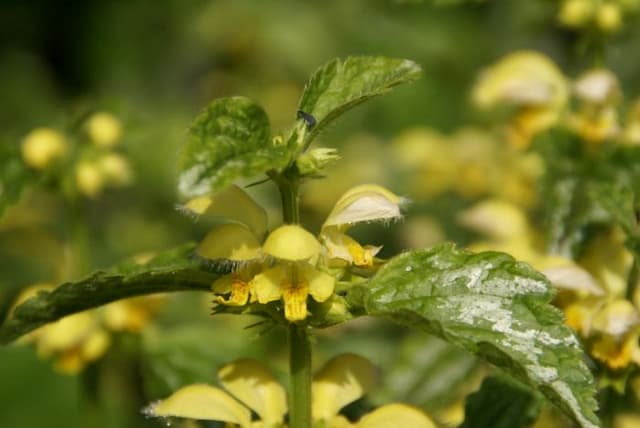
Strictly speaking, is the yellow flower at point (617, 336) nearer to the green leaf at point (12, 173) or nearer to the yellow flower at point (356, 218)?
the yellow flower at point (356, 218)

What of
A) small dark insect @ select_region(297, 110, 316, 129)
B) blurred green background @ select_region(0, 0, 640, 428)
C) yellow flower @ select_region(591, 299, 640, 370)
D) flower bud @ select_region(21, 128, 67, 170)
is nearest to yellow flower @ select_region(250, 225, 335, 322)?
small dark insect @ select_region(297, 110, 316, 129)

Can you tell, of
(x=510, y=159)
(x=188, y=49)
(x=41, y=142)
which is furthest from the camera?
(x=188, y=49)

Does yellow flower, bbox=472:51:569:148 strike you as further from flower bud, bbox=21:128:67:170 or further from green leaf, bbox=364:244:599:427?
green leaf, bbox=364:244:599:427

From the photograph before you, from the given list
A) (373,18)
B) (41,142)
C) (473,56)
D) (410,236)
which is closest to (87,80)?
(373,18)

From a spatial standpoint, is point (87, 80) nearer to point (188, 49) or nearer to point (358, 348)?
point (188, 49)

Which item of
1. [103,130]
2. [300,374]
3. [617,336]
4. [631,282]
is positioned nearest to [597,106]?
[631,282]

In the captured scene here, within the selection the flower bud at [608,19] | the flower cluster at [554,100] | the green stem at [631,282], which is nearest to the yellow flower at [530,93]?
the flower cluster at [554,100]
